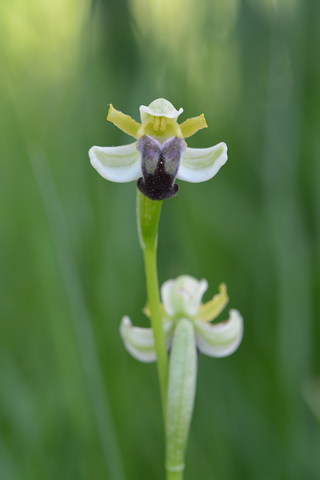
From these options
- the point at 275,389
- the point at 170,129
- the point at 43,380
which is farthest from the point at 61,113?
the point at 170,129

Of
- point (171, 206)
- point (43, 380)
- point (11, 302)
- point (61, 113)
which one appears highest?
point (61, 113)

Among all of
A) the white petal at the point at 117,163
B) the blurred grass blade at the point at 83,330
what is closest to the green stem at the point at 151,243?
the white petal at the point at 117,163

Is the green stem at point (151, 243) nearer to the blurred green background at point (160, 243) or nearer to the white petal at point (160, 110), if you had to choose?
the white petal at point (160, 110)

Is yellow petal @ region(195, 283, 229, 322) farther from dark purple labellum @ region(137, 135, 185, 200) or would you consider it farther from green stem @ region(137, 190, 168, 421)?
dark purple labellum @ region(137, 135, 185, 200)

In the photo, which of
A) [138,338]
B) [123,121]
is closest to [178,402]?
[138,338]

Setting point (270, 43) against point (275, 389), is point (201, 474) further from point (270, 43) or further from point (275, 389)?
point (270, 43)

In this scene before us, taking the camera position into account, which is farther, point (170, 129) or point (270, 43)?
point (270, 43)
